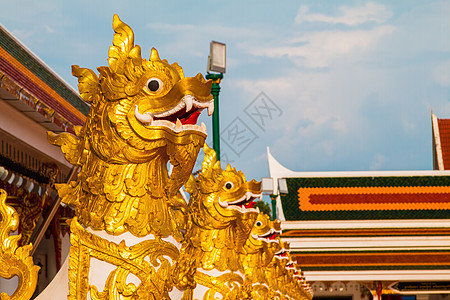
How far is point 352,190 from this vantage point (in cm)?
2167

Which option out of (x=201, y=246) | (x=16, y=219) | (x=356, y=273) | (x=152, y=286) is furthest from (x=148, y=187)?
(x=356, y=273)

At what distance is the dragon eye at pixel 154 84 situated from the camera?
3.81m

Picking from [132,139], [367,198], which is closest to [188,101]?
[132,139]

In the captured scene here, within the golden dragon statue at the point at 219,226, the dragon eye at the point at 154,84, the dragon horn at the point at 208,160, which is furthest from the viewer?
the dragon horn at the point at 208,160

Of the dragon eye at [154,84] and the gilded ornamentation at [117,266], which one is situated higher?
the dragon eye at [154,84]

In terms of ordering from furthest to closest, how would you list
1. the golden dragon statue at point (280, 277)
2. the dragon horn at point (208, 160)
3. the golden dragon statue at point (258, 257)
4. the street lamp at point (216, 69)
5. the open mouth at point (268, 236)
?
1. the golden dragon statue at point (280, 277)
2. the street lamp at point (216, 69)
3. the open mouth at point (268, 236)
4. the golden dragon statue at point (258, 257)
5. the dragon horn at point (208, 160)

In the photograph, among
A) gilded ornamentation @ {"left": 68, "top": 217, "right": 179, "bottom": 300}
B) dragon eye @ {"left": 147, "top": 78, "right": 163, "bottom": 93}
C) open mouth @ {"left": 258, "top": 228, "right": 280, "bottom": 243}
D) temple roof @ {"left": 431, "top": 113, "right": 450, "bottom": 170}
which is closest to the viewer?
gilded ornamentation @ {"left": 68, "top": 217, "right": 179, "bottom": 300}

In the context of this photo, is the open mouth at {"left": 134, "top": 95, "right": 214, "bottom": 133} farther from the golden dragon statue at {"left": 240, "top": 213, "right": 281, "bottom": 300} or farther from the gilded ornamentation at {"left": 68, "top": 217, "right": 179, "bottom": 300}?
the golden dragon statue at {"left": 240, "top": 213, "right": 281, "bottom": 300}

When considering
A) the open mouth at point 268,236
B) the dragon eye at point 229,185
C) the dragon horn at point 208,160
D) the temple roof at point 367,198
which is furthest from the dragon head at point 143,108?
the temple roof at point 367,198

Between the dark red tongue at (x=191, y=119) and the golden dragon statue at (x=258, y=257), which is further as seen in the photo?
the golden dragon statue at (x=258, y=257)

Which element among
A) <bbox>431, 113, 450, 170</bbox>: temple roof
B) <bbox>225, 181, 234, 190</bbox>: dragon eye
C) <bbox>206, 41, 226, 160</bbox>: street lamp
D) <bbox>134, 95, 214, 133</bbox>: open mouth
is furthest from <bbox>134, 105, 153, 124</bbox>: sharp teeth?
<bbox>431, 113, 450, 170</bbox>: temple roof

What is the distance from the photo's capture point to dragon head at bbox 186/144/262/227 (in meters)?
6.38

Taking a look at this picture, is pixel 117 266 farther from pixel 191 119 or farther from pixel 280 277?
pixel 280 277

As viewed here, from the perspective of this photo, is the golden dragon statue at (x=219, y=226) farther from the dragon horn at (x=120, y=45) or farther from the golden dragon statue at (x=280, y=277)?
the dragon horn at (x=120, y=45)
